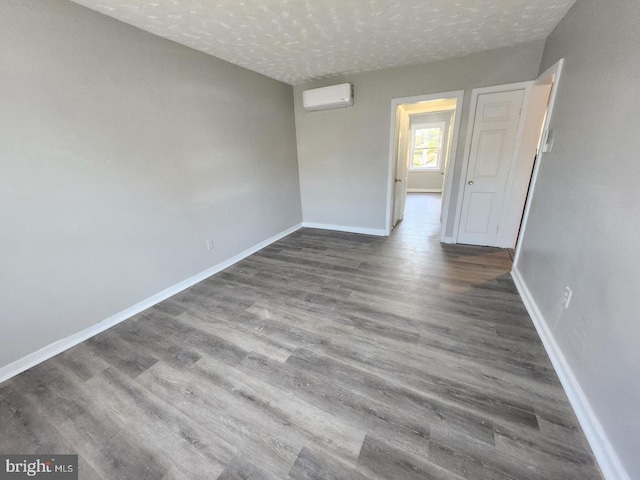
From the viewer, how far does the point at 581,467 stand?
1101 mm

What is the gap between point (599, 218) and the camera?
1362mm

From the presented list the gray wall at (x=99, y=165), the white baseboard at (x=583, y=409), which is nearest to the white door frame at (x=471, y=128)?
the white baseboard at (x=583, y=409)

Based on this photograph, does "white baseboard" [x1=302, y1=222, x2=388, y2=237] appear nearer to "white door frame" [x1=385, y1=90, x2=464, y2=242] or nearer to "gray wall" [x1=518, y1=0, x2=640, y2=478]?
"white door frame" [x1=385, y1=90, x2=464, y2=242]

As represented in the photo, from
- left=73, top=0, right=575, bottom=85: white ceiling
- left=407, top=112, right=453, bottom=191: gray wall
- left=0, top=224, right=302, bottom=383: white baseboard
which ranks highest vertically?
left=73, top=0, right=575, bottom=85: white ceiling

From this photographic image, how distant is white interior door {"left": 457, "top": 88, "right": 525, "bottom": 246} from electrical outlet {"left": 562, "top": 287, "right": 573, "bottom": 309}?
2.03m

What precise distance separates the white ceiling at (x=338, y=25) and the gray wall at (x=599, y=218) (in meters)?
0.52

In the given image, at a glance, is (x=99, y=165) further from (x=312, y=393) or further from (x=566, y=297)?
(x=566, y=297)

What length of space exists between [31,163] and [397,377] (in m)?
2.82

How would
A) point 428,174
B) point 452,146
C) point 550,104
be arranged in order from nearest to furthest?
point 550,104, point 452,146, point 428,174

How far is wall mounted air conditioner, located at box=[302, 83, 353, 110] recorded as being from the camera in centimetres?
356

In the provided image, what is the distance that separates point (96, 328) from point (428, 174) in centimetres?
860

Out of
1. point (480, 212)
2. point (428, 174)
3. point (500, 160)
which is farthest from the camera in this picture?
point (428, 174)

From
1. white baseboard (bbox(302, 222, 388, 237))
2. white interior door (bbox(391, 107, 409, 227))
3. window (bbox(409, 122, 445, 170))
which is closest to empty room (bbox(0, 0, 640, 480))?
white interior door (bbox(391, 107, 409, 227))

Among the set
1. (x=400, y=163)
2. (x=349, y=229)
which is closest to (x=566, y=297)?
(x=349, y=229)
